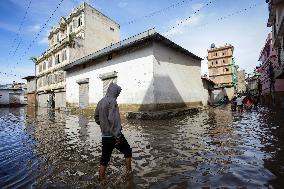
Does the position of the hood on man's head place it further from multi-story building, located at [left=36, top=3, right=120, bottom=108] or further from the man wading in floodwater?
multi-story building, located at [left=36, top=3, right=120, bottom=108]

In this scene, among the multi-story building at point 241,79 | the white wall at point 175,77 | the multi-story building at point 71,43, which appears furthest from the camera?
the multi-story building at point 241,79

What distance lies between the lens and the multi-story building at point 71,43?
32375 millimetres

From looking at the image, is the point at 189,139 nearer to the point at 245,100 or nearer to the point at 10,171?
the point at 10,171

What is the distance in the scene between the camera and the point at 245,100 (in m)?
19.5

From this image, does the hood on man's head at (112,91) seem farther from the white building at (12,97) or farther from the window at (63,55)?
the white building at (12,97)

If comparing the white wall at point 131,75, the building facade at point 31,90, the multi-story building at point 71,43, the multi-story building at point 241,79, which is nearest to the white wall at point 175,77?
the white wall at point 131,75

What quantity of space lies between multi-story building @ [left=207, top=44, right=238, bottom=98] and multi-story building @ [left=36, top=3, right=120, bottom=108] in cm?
2936

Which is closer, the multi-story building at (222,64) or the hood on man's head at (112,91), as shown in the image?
the hood on man's head at (112,91)

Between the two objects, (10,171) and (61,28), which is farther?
(61,28)

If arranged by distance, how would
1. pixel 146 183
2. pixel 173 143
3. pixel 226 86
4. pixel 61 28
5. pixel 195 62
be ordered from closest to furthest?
pixel 146 183
pixel 173 143
pixel 195 62
pixel 61 28
pixel 226 86

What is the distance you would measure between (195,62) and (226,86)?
2873 cm

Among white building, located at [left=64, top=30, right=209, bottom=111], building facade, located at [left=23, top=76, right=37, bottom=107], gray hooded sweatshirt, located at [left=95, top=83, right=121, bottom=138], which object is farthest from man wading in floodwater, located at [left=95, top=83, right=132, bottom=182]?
building facade, located at [left=23, top=76, right=37, bottom=107]

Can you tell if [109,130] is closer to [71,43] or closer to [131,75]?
[131,75]

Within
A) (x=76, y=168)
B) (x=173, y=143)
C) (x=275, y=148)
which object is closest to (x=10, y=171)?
(x=76, y=168)
